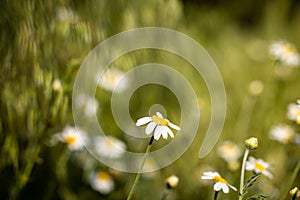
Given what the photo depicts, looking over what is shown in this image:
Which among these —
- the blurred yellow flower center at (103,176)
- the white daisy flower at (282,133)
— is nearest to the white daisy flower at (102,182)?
the blurred yellow flower center at (103,176)

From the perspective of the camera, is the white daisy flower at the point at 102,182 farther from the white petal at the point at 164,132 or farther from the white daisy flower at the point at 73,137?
the white petal at the point at 164,132

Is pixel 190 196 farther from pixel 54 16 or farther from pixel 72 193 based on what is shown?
pixel 54 16

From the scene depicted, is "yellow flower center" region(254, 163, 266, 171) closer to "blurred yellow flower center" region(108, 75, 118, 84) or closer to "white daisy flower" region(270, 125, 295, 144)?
"white daisy flower" region(270, 125, 295, 144)

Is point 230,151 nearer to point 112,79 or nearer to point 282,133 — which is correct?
point 282,133

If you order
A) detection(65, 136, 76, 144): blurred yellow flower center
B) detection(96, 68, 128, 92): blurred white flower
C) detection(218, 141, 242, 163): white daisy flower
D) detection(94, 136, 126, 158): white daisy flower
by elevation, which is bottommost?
detection(65, 136, 76, 144): blurred yellow flower center

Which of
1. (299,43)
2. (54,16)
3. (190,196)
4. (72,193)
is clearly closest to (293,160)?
(190,196)

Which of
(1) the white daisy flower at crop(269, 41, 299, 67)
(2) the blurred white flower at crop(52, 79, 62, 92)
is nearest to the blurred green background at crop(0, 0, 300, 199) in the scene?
(2) the blurred white flower at crop(52, 79, 62, 92)

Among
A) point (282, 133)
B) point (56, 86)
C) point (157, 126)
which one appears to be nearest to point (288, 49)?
point (282, 133)
